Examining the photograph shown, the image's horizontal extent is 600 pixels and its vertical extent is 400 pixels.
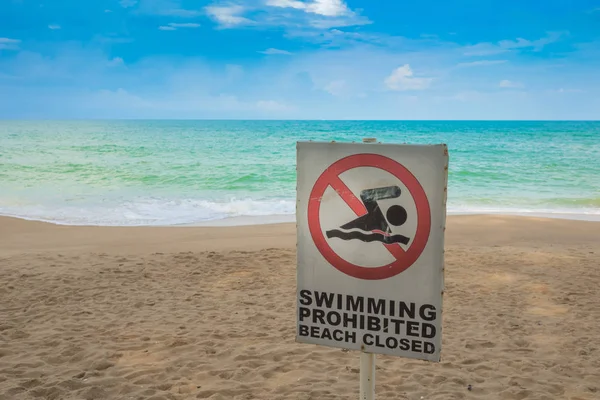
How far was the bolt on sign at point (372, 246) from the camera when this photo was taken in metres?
1.72

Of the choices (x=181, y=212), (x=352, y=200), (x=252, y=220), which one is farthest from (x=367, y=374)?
(x=181, y=212)

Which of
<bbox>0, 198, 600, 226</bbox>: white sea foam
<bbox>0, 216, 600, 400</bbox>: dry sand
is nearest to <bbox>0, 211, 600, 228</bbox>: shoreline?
<bbox>0, 198, 600, 226</bbox>: white sea foam

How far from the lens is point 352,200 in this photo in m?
1.79

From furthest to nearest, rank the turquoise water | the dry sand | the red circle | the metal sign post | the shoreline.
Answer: the turquoise water, the shoreline, the dry sand, the metal sign post, the red circle

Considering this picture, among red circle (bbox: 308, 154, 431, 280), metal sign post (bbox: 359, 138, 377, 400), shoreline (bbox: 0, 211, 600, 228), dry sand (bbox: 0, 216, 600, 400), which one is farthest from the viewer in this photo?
shoreline (bbox: 0, 211, 600, 228)

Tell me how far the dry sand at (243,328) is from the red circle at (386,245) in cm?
252

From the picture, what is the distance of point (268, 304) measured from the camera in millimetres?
6340

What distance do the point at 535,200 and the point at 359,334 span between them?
19.3m

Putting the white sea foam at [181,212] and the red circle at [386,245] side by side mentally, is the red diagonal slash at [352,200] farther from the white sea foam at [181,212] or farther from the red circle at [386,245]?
the white sea foam at [181,212]

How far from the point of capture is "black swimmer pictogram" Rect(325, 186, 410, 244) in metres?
1.74

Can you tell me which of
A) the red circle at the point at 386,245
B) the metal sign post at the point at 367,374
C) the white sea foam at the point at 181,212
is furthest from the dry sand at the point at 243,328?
the white sea foam at the point at 181,212

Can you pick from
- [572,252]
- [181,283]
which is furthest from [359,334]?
[572,252]

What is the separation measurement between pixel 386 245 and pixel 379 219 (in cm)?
9

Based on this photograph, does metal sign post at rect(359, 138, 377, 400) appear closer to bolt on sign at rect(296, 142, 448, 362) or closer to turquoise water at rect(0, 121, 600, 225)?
bolt on sign at rect(296, 142, 448, 362)
